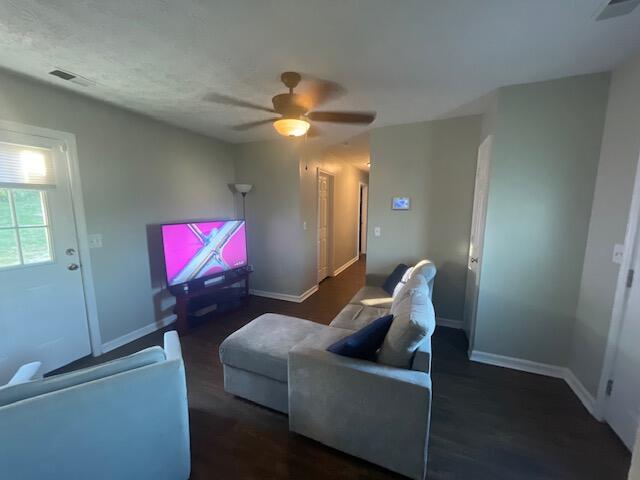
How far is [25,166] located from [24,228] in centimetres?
50

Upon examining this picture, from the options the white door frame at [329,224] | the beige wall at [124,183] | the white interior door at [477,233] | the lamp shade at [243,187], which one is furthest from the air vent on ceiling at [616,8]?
the beige wall at [124,183]

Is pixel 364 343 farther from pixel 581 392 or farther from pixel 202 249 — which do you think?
pixel 202 249

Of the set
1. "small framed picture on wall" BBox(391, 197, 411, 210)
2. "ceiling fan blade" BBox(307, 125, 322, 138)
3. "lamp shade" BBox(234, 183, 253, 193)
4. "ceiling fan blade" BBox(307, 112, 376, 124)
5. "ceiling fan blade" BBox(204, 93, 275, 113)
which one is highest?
"ceiling fan blade" BBox(204, 93, 275, 113)

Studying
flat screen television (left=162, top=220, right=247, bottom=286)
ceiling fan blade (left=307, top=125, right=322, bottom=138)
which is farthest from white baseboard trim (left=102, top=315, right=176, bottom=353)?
ceiling fan blade (left=307, top=125, right=322, bottom=138)

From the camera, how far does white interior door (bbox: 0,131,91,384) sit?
204 cm

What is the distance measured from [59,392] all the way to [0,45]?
2141 mm

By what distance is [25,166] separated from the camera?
2109 millimetres

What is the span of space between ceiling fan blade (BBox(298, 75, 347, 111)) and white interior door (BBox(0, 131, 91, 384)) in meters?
2.22

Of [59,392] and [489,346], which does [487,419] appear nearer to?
[489,346]

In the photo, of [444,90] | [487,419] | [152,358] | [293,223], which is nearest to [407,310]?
[487,419]

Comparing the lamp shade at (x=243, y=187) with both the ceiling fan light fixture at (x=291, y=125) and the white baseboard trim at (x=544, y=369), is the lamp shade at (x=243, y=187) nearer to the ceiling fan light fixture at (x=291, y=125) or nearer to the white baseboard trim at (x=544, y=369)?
the ceiling fan light fixture at (x=291, y=125)

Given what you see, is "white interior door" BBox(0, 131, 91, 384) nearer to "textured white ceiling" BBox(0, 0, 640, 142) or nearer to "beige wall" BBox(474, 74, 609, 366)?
"textured white ceiling" BBox(0, 0, 640, 142)

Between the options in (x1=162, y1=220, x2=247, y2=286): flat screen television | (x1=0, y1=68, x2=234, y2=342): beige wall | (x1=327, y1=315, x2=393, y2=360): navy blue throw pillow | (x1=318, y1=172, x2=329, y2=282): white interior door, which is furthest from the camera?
(x1=318, y1=172, x2=329, y2=282): white interior door

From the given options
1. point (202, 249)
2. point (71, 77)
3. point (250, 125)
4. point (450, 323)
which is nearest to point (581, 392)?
point (450, 323)
